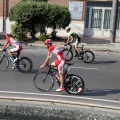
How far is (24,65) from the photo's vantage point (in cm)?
1446

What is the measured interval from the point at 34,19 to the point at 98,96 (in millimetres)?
13403

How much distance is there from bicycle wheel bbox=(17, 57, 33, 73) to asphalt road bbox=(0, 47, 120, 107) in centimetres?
19

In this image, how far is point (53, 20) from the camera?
2384 centimetres

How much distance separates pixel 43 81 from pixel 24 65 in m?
2.95

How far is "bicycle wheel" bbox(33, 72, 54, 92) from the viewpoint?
1161 cm

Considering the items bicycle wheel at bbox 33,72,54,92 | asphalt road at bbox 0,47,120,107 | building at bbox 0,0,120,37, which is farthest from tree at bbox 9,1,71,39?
bicycle wheel at bbox 33,72,54,92

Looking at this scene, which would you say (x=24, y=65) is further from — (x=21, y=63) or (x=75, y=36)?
(x=75, y=36)

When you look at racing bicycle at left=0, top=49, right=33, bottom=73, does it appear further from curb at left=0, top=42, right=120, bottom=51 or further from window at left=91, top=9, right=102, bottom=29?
window at left=91, top=9, right=102, bottom=29

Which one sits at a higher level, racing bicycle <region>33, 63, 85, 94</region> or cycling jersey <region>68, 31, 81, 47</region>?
cycling jersey <region>68, 31, 81, 47</region>

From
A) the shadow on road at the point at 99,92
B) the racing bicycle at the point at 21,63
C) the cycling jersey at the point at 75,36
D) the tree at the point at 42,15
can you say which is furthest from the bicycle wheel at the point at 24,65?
the tree at the point at 42,15

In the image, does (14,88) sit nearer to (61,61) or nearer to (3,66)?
(61,61)

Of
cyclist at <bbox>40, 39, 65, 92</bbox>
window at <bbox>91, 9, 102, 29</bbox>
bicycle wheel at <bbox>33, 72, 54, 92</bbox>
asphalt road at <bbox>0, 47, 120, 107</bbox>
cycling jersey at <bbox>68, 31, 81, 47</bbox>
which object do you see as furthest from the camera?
window at <bbox>91, 9, 102, 29</bbox>

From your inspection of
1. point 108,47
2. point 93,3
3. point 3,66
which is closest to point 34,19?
point 108,47

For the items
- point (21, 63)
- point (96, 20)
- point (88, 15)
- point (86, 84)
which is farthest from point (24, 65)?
point (96, 20)
